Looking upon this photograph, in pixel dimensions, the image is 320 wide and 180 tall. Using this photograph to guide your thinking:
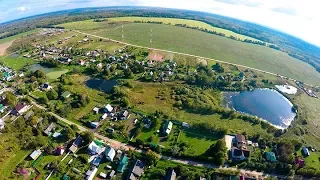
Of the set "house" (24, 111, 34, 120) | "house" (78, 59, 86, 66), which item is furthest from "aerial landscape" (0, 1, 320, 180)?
"house" (78, 59, 86, 66)

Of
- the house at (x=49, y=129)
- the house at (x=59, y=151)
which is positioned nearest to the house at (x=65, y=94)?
the house at (x=49, y=129)

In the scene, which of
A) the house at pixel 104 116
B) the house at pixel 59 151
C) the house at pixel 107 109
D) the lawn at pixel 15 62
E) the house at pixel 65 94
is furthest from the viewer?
the lawn at pixel 15 62

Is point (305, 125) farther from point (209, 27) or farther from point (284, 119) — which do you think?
point (209, 27)

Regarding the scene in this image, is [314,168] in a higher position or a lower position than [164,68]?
lower

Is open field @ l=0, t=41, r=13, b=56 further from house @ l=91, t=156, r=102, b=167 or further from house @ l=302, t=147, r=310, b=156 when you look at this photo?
house @ l=302, t=147, r=310, b=156

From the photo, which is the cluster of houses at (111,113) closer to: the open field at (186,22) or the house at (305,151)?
the house at (305,151)

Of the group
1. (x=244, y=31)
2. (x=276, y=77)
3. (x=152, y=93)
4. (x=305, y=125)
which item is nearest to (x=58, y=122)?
(x=152, y=93)
